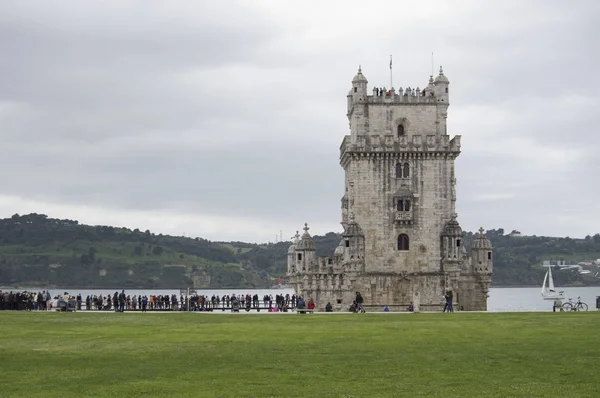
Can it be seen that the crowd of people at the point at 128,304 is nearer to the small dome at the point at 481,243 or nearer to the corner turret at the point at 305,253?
the corner turret at the point at 305,253

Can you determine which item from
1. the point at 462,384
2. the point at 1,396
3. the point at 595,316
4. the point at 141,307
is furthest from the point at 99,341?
the point at 141,307

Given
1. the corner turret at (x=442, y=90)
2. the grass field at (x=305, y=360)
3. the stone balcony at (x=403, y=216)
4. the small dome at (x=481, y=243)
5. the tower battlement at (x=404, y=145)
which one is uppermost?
the corner turret at (x=442, y=90)

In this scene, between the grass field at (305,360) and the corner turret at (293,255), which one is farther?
the corner turret at (293,255)

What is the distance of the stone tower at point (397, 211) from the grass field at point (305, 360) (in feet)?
121

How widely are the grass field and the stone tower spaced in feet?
121

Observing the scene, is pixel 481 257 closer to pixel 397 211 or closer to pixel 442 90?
pixel 397 211

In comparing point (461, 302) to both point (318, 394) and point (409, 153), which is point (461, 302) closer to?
point (409, 153)

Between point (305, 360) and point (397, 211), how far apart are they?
55.3 m

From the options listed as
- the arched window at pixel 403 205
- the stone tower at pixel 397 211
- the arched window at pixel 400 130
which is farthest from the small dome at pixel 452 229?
the arched window at pixel 400 130

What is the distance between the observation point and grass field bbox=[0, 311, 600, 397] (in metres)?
28.7

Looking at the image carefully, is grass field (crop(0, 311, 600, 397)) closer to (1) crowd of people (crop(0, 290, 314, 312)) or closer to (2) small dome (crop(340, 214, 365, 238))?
(1) crowd of people (crop(0, 290, 314, 312))

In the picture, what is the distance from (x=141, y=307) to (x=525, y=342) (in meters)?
50.2

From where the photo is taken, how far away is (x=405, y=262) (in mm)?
90000

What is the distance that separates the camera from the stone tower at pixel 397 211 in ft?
294
